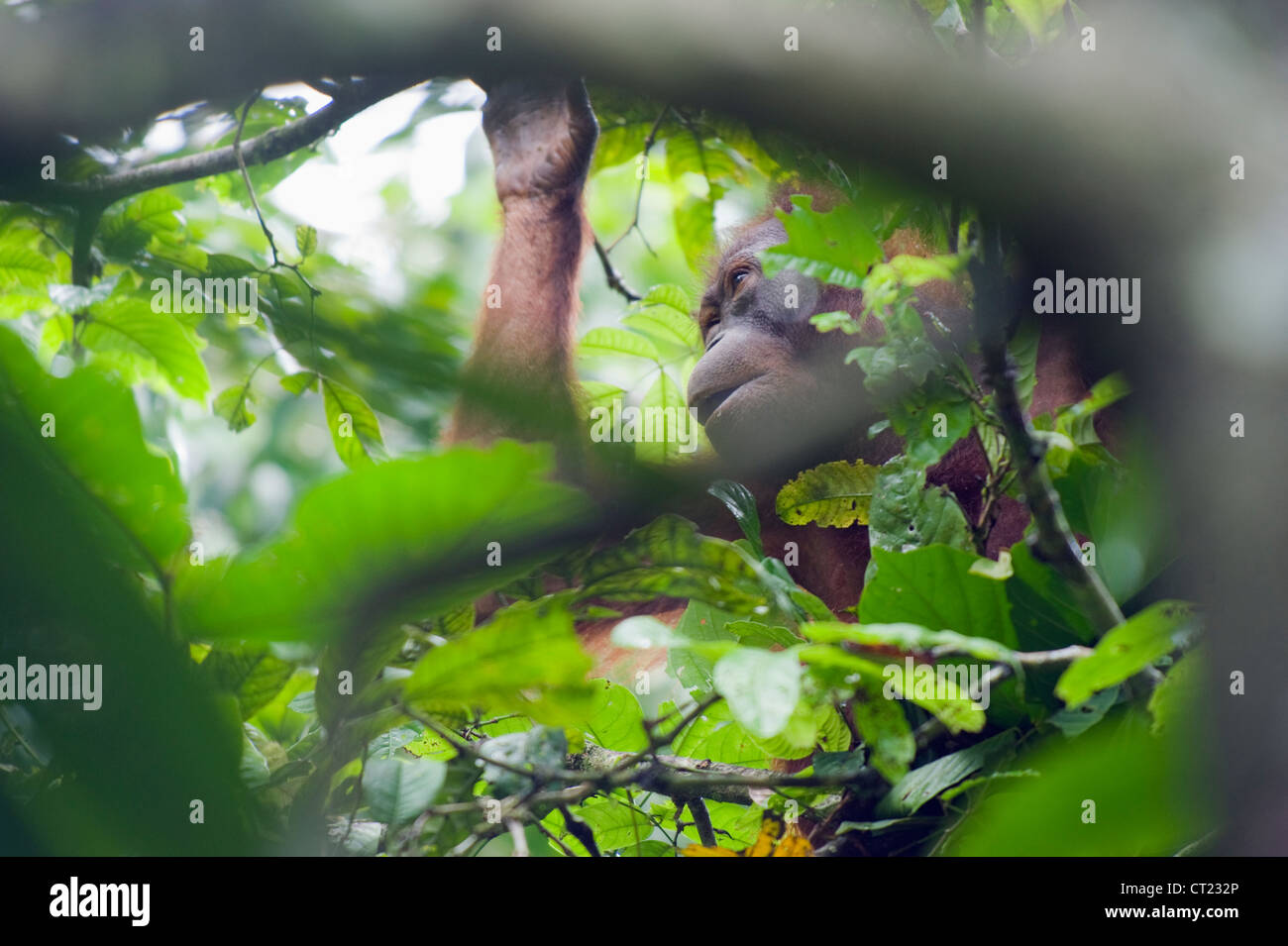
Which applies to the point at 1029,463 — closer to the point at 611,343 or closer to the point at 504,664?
the point at 504,664

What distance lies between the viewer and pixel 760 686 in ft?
2.14

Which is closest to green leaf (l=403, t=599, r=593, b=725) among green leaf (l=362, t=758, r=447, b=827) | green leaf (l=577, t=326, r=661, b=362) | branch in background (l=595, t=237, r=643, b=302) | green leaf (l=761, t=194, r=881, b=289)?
green leaf (l=362, t=758, r=447, b=827)

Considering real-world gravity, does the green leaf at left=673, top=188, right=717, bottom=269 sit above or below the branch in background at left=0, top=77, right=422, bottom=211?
above

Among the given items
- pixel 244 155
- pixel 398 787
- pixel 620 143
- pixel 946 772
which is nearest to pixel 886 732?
pixel 946 772

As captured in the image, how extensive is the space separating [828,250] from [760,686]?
18.9 inches

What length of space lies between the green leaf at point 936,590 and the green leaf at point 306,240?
4.38 ft

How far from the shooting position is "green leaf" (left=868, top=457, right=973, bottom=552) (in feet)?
3.53

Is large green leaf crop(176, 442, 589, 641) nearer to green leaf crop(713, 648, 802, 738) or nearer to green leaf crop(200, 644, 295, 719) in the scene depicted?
green leaf crop(713, 648, 802, 738)

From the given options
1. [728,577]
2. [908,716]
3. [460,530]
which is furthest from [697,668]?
[460,530]

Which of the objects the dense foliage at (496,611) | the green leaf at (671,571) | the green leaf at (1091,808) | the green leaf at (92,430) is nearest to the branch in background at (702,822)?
the dense foliage at (496,611)

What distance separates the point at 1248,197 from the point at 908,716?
0.63 meters

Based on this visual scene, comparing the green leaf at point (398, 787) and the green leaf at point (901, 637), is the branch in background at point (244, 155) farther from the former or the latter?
the green leaf at point (901, 637)

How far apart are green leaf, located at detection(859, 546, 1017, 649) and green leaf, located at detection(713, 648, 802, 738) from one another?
20 cm
